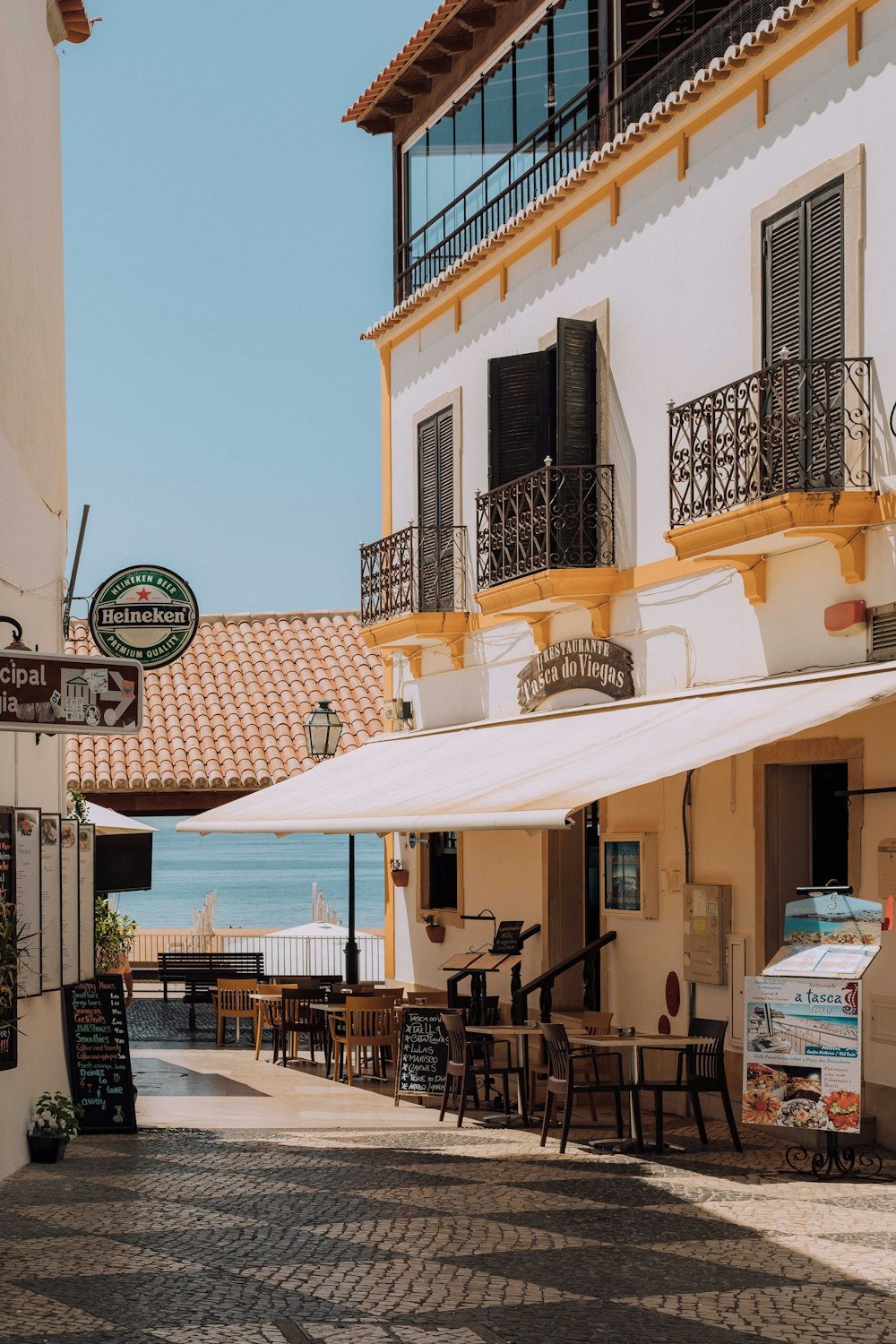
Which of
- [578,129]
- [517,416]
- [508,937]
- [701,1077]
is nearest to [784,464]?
[701,1077]

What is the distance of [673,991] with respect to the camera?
47.9ft

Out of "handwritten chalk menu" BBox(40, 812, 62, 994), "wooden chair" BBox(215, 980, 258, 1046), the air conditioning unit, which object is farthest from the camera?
"wooden chair" BBox(215, 980, 258, 1046)

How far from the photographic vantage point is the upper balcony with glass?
15.3m

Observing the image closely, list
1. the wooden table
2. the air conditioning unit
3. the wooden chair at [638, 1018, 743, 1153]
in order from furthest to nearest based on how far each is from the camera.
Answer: the wooden table → the wooden chair at [638, 1018, 743, 1153] → the air conditioning unit

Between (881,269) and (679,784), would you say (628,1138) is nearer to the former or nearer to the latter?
(679,784)

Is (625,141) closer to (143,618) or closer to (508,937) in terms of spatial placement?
(143,618)

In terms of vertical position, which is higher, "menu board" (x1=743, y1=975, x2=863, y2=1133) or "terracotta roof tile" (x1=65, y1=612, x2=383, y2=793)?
"terracotta roof tile" (x1=65, y1=612, x2=383, y2=793)

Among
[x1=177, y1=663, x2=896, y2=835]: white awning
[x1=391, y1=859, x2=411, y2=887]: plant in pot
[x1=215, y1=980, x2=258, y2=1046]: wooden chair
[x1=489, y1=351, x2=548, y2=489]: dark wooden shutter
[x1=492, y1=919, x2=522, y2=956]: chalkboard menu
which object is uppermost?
[x1=489, y1=351, x2=548, y2=489]: dark wooden shutter

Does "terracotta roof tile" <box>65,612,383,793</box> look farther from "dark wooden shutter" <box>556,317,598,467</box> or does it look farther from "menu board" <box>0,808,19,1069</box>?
"menu board" <box>0,808,19,1069</box>

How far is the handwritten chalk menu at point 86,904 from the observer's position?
41.1ft

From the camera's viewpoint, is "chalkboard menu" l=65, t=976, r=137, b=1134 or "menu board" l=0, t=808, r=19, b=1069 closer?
"menu board" l=0, t=808, r=19, b=1069

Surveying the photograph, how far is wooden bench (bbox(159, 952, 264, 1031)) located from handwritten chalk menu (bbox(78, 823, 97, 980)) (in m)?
9.96

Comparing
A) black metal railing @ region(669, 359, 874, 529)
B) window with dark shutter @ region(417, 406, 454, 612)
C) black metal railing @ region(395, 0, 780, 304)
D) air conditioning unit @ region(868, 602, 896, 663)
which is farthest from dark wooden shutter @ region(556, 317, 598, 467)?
air conditioning unit @ region(868, 602, 896, 663)

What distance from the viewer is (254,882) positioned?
103875 mm
